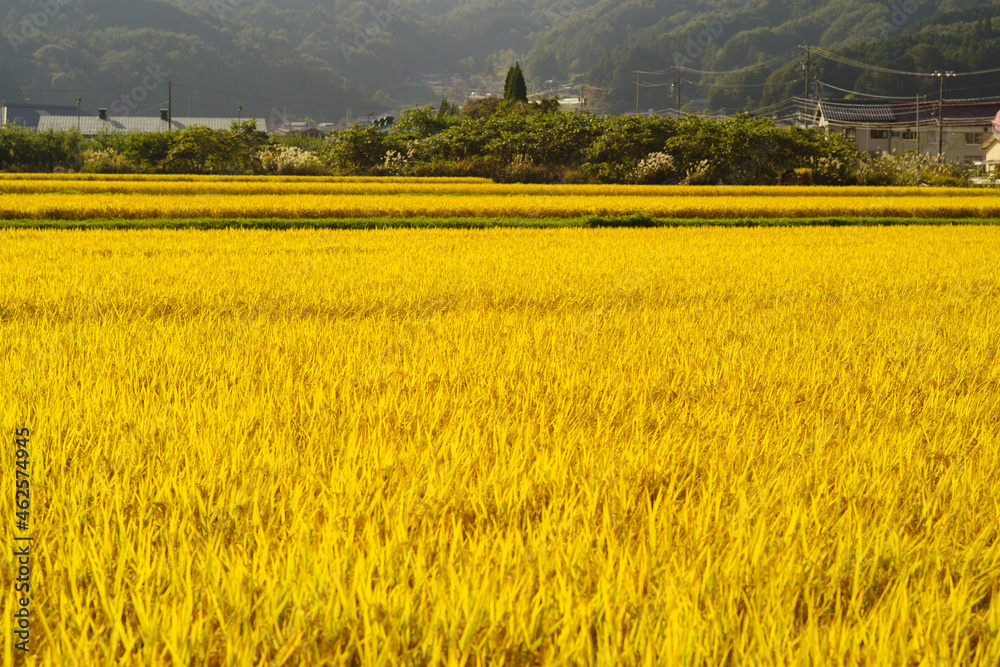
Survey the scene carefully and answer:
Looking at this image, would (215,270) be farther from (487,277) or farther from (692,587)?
(692,587)

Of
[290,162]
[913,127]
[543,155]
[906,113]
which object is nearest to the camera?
[543,155]

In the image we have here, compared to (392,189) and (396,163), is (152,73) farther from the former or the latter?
(392,189)

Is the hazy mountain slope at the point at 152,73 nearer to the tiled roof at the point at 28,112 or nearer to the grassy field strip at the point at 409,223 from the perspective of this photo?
the tiled roof at the point at 28,112

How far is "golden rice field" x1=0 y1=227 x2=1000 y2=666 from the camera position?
4.43 ft

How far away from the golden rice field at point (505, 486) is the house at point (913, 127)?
67.7m

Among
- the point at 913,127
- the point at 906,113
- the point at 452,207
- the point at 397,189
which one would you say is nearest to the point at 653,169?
the point at 397,189

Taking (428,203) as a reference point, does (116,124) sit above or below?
above

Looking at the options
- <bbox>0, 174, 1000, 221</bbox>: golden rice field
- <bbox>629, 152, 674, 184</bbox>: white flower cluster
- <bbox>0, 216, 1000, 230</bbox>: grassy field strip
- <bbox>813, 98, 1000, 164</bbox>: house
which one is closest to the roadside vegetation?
<bbox>629, 152, 674, 184</bbox>: white flower cluster

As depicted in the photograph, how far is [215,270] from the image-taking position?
7.18 m

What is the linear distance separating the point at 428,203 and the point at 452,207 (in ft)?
2.61

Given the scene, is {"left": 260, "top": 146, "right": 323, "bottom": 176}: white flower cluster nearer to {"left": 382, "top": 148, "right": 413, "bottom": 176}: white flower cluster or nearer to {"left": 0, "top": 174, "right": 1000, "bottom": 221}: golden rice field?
{"left": 382, "top": 148, "right": 413, "bottom": 176}: white flower cluster

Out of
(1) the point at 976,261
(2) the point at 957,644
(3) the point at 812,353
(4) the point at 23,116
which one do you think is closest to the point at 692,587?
(2) the point at 957,644

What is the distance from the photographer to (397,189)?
22.7m

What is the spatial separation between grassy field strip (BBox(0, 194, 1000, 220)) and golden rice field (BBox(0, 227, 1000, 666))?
10.3 metres
